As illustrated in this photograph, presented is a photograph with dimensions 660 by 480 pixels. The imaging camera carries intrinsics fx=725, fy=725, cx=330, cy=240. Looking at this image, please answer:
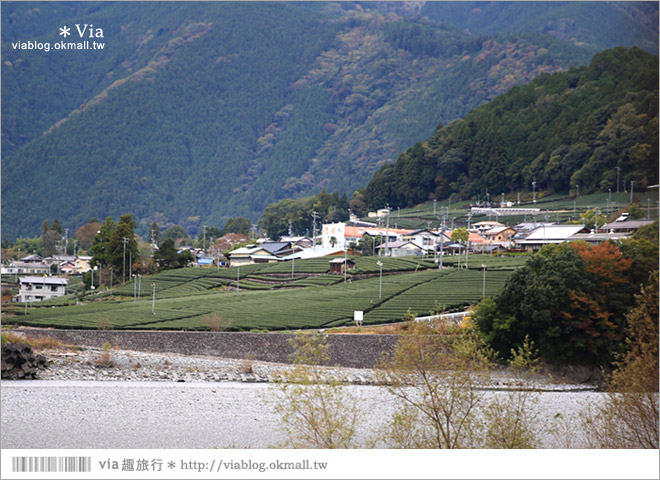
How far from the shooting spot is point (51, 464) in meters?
5.26

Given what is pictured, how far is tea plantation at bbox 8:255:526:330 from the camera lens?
1580 centimetres

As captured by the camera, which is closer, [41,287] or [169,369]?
[169,369]

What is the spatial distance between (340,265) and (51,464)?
1398 cm

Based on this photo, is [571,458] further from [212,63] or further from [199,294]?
[212,63]

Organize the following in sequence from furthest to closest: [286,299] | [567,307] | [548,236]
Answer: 1. [548,236]
2. [286,299]
3. [567,307]

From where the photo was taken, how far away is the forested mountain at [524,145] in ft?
104

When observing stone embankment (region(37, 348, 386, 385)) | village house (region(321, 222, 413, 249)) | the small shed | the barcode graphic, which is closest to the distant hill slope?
village house (region(321, 222, 413, 249))

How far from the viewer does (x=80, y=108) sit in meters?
17.9

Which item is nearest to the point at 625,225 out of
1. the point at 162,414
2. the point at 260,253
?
the point at 162,414

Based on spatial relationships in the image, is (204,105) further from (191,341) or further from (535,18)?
(535,18)

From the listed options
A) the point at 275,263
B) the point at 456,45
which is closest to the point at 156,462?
the point at 275,263

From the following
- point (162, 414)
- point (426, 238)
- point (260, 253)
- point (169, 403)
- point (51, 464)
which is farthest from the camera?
point (260, 253)

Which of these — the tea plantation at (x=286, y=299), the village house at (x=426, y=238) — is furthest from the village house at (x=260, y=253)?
the village house at (x=426, y=238)

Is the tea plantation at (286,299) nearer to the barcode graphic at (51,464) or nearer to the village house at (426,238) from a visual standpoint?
the village house at (426,238)
